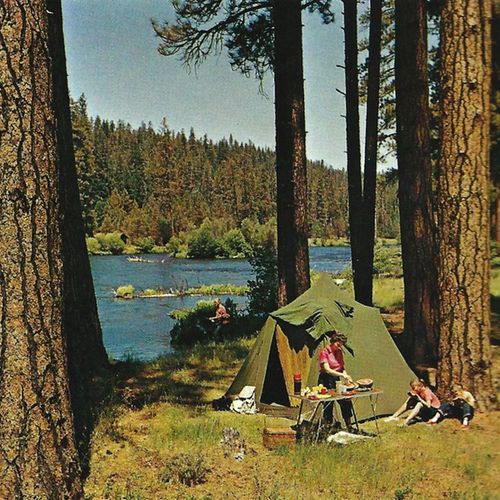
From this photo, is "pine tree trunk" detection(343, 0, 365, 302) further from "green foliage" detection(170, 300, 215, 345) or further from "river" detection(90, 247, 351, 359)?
"river" detection(90, 247, 351, 359)

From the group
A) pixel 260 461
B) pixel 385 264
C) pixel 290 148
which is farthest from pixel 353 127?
pixel 385 264

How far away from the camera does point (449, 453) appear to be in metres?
6.59

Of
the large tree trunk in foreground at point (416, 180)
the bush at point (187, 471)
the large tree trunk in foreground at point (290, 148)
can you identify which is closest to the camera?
the bush at point (187, 471)

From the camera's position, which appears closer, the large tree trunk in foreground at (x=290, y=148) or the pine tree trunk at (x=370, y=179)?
the large tree trunk in foreground at (x=290, y=148)

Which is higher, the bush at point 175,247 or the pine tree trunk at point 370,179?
the pine tree trunk at point 370,179

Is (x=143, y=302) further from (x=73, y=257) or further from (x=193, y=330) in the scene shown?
(x=73, y=257)

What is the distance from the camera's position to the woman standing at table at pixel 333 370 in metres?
7.90

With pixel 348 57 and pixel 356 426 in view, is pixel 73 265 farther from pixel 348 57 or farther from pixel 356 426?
pixel 348 57

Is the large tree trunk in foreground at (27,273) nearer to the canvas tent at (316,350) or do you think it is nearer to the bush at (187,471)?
the bush at (187,471)

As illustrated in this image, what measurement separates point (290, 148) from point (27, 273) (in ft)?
25.9

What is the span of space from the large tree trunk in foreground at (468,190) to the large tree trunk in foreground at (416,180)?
2916mm

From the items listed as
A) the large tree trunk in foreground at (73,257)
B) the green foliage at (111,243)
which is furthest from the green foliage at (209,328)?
the green foliage at (111,243)

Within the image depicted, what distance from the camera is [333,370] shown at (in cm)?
793

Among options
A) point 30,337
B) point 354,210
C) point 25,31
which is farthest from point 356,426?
point 354,210
